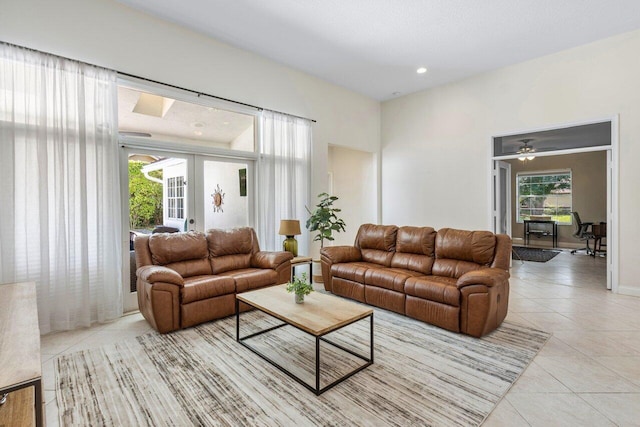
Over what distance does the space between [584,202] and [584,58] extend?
5.83 m

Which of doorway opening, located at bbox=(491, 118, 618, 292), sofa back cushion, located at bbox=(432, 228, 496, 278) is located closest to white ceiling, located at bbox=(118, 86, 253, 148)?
sofa back cushion, located at bbox=(432, 228, 496, 278)

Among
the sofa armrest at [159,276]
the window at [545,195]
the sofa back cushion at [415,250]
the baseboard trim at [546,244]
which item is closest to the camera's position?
the sofa armrest at [159,276]

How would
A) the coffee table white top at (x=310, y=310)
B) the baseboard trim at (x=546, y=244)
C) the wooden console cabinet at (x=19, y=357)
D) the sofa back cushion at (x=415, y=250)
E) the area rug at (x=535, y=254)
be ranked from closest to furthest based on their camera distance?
the wooden console cabinet at (x=19, y=357)
the coffee table white top at (x=310, y=310)
the sofa back cushion at (x=415, y=250)
the area rug at (x=535, y=254)
the baseboard trim at (x=546, y=244)

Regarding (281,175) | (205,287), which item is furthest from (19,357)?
(281,175)

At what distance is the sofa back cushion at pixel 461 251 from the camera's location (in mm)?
3428

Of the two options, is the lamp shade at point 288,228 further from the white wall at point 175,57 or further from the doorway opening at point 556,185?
the doorway opening at point 556,185

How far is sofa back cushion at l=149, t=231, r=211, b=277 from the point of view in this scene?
11.5 feet

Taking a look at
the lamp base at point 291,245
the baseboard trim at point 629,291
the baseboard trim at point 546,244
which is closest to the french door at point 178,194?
the lamp base at point 291,245

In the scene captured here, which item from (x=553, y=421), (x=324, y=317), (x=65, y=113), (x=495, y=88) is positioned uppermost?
(x=495, y=88)

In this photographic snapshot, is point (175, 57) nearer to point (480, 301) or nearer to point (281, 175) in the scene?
point (281, 175)

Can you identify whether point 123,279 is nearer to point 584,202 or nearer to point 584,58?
point 584,58

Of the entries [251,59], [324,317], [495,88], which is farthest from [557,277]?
[251,59]

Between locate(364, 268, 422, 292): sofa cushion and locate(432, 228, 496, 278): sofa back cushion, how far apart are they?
336 mm

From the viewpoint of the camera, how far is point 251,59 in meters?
4.62
